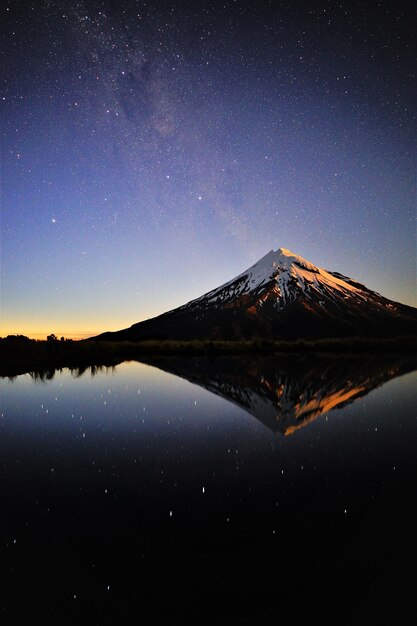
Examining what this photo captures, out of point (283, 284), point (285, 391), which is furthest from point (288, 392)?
point (283, 284)

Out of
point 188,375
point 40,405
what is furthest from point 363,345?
point 40,405

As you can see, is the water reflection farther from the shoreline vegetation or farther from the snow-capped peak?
the snow-capped peak

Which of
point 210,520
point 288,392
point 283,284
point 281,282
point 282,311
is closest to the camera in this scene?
point 210,520

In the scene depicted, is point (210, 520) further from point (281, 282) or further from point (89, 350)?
point (281, 282)

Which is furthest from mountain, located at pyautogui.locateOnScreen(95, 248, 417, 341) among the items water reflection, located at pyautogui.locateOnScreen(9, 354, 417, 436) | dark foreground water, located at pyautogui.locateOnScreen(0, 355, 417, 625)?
dark foreground water, located at pyautogui.locateOnScreen(0, 355, 417, 625)

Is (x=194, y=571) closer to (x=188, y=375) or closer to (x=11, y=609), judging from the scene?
(x=11, y=609)

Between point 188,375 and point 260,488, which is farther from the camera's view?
point 188,375

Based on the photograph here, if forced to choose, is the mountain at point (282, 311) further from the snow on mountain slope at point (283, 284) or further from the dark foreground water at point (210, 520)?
the dark foreground water at point (210, 520)
